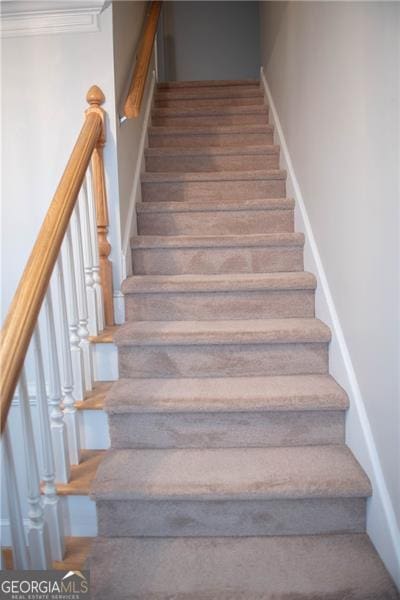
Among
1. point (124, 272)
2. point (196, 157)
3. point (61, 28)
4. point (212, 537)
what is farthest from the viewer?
point (196, 157)

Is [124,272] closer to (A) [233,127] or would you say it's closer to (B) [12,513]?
(B) [12,513]

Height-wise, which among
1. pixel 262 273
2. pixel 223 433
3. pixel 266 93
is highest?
pixel 266 93

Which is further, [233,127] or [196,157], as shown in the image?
[233,127]

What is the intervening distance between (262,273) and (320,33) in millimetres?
1091

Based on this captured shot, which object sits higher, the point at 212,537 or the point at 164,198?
the point at 164,198

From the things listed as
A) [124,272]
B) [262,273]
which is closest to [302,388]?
[262,273]

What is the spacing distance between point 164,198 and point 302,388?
5.38 feet

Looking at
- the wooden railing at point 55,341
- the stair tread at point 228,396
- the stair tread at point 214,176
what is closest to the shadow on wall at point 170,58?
the stair tread at point 214,176

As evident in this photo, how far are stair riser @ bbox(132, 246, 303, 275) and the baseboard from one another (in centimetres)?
11

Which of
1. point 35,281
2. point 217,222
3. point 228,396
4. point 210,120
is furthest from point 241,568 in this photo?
point 210,120

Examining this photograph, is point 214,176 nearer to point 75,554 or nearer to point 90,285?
point 90,285

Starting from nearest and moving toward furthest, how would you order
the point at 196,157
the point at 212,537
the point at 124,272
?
the point at 212,537, the point at 124,272, the point at 196,157

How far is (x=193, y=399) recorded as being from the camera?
1.70m

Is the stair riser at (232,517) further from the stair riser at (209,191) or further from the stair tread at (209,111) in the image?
the stair tread at (209,111)
